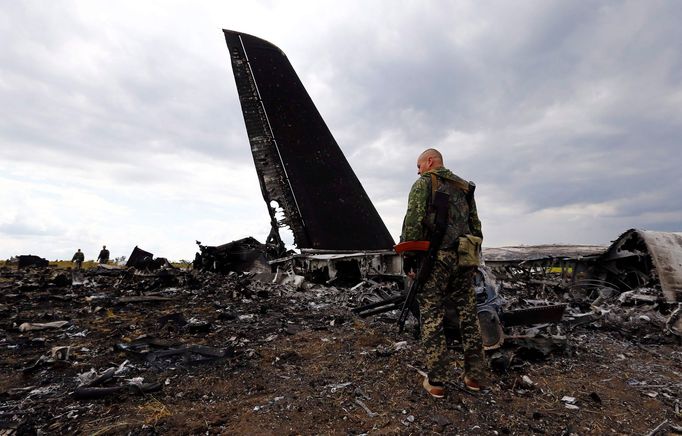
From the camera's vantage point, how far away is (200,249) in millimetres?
12039

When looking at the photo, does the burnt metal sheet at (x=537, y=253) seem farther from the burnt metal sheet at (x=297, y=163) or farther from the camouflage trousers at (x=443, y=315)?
the camouflage trousers at (x=443, y=315)

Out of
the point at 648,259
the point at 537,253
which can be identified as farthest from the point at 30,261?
the point at 648,259

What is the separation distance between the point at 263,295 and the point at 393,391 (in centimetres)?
501

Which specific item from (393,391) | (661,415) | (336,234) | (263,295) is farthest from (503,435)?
(336,234)

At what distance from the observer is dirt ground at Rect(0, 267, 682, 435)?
2.39m

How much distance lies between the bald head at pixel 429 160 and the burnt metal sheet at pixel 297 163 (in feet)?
24.9

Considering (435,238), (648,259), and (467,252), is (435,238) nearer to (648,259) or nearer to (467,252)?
(467,252)

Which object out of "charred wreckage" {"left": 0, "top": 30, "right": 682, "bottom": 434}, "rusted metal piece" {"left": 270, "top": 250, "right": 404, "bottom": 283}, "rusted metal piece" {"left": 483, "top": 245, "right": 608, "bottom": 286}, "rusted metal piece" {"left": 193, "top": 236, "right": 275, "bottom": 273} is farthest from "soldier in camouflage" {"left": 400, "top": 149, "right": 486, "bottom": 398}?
"rusted metal piece" {"left": 193, "top": 236, "right": 275, "bottom": 273}

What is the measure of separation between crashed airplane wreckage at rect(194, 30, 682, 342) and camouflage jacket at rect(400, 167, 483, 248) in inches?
177

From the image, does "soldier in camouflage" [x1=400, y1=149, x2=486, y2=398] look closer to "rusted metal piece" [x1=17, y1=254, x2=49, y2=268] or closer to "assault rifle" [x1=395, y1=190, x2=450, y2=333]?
"assault rifle" [x1=395, y1=190, x2=450, y2=333]

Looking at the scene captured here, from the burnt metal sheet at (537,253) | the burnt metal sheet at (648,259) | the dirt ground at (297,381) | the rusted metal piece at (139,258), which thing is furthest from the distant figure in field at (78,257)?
the burnt metal sheet at (648,259)

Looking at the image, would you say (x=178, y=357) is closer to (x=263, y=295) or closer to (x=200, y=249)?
(x=263, y=295)

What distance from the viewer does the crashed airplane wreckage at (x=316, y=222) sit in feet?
27.6

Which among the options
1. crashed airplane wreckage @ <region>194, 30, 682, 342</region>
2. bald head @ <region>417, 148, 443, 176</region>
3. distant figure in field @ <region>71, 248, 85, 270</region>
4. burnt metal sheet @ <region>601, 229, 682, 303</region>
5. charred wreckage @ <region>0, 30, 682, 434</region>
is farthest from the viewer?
distant figure in field @ <region>71, 248, 85, 270</region>
